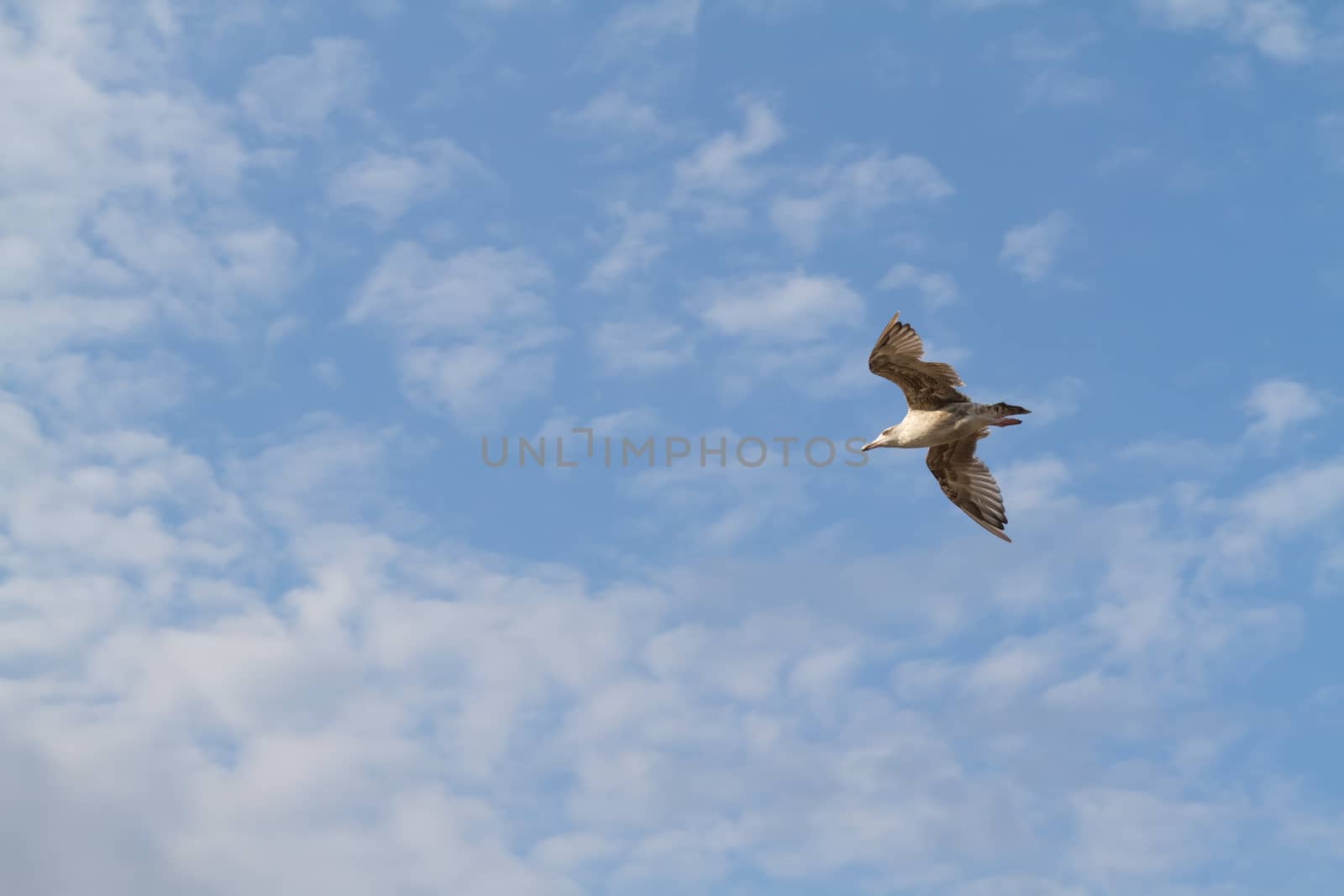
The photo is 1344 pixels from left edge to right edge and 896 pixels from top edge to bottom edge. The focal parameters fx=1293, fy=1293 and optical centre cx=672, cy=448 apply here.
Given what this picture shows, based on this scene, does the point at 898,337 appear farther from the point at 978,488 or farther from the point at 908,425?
the point at 978,488

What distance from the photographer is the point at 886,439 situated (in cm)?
3341

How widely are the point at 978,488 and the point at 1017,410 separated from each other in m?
3.42

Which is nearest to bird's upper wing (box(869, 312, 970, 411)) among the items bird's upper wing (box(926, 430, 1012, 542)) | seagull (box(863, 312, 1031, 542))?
seagull (box(863, 312, 1031, 542))

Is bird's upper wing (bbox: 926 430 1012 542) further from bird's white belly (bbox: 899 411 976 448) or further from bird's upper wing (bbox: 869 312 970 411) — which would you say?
bird's upper wing (bbox: 869 312 970 411)

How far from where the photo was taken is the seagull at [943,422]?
102 feet

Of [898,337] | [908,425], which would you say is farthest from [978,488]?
[898,337]

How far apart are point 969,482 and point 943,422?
3.11 meters

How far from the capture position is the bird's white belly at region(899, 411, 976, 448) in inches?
1270

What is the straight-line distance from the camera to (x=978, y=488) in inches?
1363

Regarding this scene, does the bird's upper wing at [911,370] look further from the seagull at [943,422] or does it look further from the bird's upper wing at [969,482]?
the bird's upper wing at [969,482]

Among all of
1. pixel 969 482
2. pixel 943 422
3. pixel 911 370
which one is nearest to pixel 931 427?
pixel 943 422

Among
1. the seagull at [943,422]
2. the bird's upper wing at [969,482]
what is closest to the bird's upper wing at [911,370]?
the seagull at [943,422]

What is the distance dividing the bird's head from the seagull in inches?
0.8

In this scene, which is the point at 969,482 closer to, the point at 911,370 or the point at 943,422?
the point at 943,422
